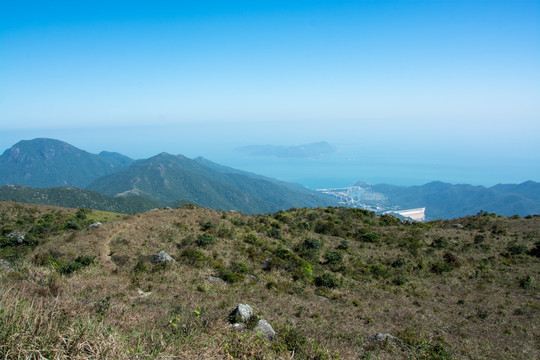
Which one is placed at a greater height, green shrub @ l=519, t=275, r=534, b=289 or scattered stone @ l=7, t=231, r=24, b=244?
scattered stone @ l=7, t=231, r=24, b=244

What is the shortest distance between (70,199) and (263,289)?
96666 millimetres

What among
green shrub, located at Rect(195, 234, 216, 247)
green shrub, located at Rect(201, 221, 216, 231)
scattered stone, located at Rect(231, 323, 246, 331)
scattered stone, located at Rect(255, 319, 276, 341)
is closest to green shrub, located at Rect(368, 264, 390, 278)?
green shrub, located at Rect(195, 234, 216, 247)

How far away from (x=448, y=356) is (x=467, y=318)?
5.32 metres

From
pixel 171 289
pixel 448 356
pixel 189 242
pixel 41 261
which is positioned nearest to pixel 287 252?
pixel 189 242

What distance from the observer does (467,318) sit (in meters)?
13.5

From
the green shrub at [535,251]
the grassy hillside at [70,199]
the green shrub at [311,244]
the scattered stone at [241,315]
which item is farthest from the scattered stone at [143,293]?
the grassy hillside at [70,199]

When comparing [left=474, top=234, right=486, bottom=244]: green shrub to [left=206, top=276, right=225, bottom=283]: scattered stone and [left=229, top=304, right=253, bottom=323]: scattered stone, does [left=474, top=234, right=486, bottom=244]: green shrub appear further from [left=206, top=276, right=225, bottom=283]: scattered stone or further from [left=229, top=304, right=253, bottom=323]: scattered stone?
[left=229, top=304, right=253, bottom=323]: scattered stone

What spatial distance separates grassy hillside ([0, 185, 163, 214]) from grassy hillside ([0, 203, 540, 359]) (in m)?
66.1

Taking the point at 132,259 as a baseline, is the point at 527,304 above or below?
below

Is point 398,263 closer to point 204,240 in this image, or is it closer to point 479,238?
point 479,238

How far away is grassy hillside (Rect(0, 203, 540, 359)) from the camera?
521cm

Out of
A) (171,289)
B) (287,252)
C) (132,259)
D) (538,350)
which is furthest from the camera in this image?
(287,252)

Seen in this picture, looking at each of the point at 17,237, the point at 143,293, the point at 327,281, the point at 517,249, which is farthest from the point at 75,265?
the point at 517,249

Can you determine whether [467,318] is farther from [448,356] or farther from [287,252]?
[287,252]
